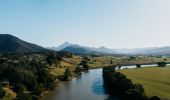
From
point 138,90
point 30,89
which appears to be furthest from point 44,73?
point 138,90

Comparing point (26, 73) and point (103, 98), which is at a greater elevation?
point (26, 73)

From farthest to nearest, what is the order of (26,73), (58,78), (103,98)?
(58,78)
(26,73)
(103,98)

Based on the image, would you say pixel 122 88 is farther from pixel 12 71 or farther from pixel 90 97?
pixel 12 71

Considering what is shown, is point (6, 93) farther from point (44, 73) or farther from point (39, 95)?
point (44, 73)

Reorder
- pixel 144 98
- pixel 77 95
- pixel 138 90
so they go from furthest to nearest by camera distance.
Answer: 1. pixel 77 95
2. pixel 138 90
3. pixel 144 98

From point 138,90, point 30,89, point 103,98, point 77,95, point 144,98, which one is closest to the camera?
point 144,98

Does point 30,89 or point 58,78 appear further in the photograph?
point 58,78

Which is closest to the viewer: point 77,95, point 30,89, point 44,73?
point 77,95

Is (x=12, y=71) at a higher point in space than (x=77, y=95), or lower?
higher

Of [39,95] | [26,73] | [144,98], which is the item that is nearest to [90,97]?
[39,95]
